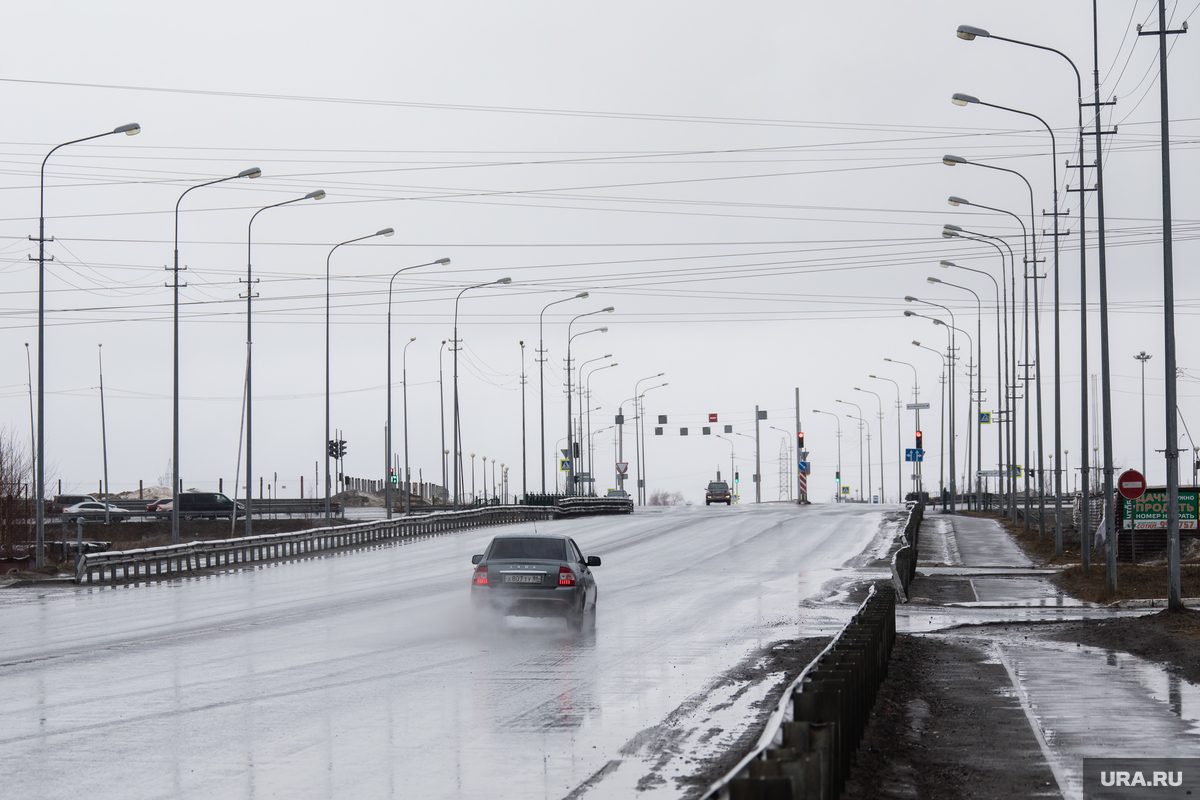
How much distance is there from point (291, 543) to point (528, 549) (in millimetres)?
24354

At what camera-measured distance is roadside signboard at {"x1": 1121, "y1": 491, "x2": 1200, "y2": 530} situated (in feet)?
107

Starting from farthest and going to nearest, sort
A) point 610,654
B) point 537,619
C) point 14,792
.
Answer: point 537,619 < point 610,654 < point 14,792

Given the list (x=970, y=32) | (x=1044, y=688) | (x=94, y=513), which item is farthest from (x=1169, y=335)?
(x=94, y=513)

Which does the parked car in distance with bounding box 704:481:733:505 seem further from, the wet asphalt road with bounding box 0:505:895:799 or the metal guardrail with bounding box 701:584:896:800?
the metal guardrail with bounding box 701:584:896:800

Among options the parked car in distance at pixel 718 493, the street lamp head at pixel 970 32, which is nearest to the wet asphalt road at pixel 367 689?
the street lamp head at pixel 970 32

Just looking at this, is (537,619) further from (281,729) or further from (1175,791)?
(1175,791)

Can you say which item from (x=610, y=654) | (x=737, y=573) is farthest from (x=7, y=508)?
(x=610, y=654)

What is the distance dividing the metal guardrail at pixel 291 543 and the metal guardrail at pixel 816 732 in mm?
25761

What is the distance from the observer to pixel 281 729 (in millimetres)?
11617

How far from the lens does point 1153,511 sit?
33031 millimetres

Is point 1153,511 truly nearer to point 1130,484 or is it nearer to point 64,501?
point 1130,484

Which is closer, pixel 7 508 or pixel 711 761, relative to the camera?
pixel 711 761

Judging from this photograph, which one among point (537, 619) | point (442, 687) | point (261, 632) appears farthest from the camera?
point (537, 619)

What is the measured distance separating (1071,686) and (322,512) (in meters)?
75.1
